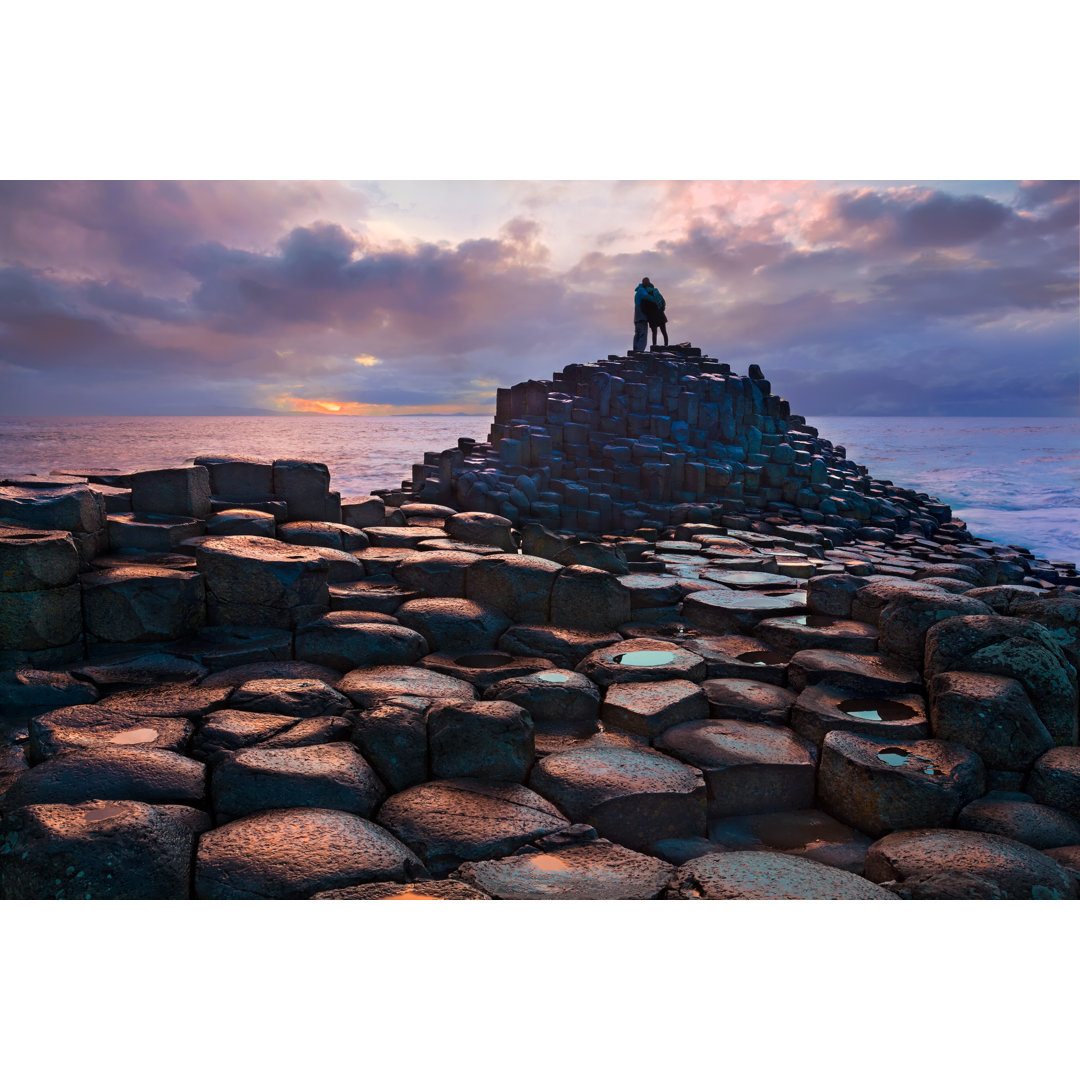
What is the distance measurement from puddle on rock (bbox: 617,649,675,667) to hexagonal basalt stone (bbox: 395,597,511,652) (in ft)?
3.55

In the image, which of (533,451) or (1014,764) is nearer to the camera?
(1014,764)

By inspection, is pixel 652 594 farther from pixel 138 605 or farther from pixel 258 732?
pixel 138 605

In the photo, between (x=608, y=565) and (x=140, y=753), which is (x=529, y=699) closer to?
(x=140, y=753)

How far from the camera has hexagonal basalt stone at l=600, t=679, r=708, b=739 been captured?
14.5ft

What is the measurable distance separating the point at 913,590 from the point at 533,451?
10766 mm

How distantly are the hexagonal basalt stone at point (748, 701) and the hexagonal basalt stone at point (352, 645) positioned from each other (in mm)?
2213

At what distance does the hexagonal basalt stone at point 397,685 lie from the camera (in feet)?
14.4

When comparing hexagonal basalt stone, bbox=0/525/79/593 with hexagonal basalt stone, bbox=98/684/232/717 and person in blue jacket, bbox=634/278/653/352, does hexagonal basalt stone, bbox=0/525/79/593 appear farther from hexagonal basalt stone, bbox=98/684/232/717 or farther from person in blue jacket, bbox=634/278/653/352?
person in blue jacket, bbox=634/278/653/352

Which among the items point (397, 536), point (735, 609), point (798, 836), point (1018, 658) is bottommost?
point (798, 836)

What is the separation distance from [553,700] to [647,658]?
41.4 inches

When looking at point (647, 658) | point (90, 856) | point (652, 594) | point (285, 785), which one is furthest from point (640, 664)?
point (90, 856)

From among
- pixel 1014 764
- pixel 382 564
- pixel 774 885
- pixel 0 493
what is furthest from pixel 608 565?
pixel 0 493

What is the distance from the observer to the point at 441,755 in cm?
383

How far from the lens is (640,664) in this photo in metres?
5.12
